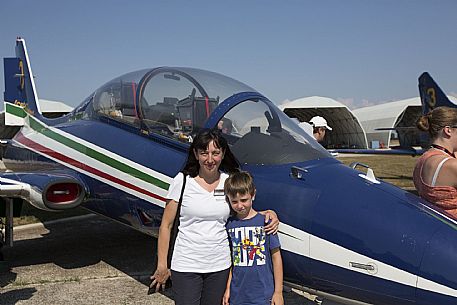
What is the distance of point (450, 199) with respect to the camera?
3.22 m

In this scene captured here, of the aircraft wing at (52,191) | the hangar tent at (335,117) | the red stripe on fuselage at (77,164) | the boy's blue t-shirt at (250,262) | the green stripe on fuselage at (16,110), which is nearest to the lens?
the boy's blue t-shirt at (250,262)

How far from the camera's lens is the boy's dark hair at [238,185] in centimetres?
301

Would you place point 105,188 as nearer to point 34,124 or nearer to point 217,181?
point 217,181

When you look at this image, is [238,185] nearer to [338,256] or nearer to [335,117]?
[338,256]

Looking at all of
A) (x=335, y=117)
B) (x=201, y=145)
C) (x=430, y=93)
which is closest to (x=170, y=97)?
(x=201, y=145)

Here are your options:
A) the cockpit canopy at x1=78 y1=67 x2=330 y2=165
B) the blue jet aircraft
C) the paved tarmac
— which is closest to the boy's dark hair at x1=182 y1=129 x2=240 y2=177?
the blue jet aircraft

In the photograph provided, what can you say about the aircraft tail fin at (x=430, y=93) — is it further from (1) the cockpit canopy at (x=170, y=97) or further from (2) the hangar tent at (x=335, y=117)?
(2) the hangar tent at (x=335, y=117)

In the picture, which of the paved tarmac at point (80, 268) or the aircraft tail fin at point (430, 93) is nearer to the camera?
the paved tarmac at point (80, 268)

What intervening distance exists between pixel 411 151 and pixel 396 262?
2073 centimetres

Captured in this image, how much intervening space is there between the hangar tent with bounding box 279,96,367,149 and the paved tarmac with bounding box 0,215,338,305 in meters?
40.6

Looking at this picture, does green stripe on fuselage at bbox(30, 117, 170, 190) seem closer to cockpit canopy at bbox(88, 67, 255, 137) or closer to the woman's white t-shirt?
cockpit canopy at bbox(88, 67, 255, 137)

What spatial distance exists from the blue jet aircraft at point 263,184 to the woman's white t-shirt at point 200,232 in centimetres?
63

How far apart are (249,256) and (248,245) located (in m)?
0.07

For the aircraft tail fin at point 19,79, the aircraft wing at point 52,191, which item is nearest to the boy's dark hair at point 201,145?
the aircraft wing at point 52,191
